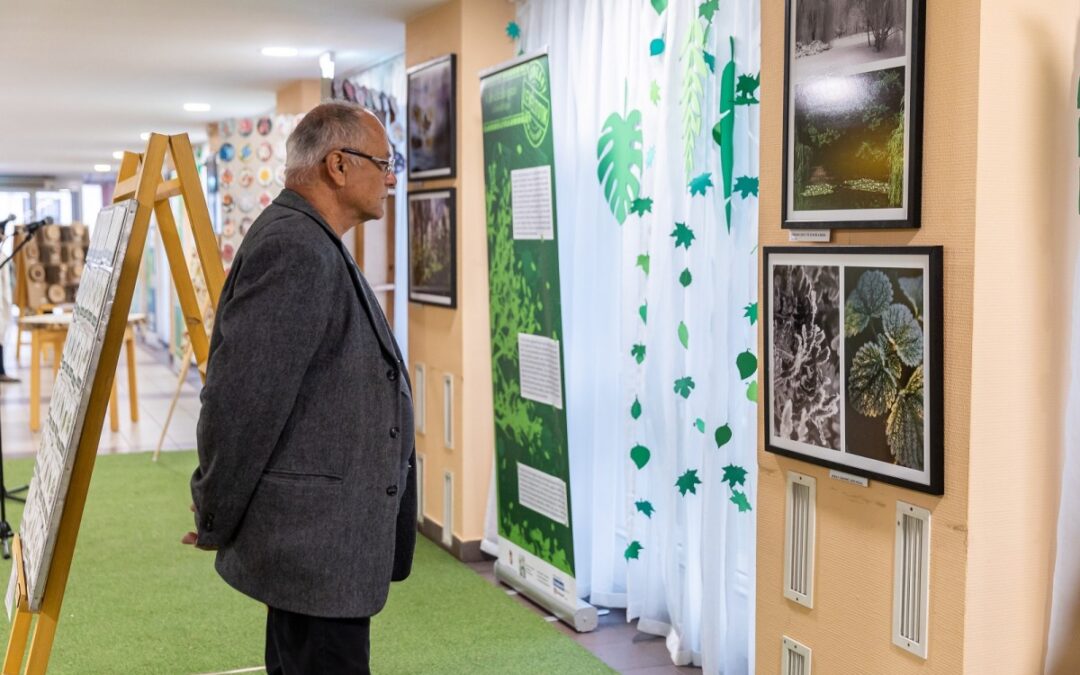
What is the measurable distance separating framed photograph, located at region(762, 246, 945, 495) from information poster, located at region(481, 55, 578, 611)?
4.30ft

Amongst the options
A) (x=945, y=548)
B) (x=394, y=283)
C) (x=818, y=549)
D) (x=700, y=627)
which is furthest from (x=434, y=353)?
(x=945, y=548)

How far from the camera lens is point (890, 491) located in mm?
2307

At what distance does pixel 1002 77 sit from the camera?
2.11 meters

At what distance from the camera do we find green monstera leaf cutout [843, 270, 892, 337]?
7.41 feet

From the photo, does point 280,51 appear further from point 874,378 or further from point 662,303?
point 874,378

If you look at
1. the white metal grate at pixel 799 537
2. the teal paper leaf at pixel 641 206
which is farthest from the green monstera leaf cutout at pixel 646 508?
the white metal grate at pixel 799 537

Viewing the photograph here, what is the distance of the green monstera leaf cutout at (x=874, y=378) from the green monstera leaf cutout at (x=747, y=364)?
0.91m

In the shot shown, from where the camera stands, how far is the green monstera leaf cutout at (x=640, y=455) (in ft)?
12.7

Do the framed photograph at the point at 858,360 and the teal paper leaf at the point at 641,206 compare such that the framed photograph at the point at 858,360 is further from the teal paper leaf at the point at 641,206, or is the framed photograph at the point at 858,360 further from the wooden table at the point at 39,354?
the wooden table at the point at 39,354

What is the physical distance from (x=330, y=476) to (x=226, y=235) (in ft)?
14.9

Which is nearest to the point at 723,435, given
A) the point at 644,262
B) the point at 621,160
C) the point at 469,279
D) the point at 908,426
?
the point at 644,262

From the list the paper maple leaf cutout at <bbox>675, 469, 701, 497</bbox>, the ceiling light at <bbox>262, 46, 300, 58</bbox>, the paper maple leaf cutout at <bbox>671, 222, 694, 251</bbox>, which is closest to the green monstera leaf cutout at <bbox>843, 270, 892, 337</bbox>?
the paper maple leaf cutout at <bbox>671, 222, 694, 251</bbox>

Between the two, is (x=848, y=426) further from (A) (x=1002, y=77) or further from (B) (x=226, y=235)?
(B) (x=226, y=235)

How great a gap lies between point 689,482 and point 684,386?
303mm
